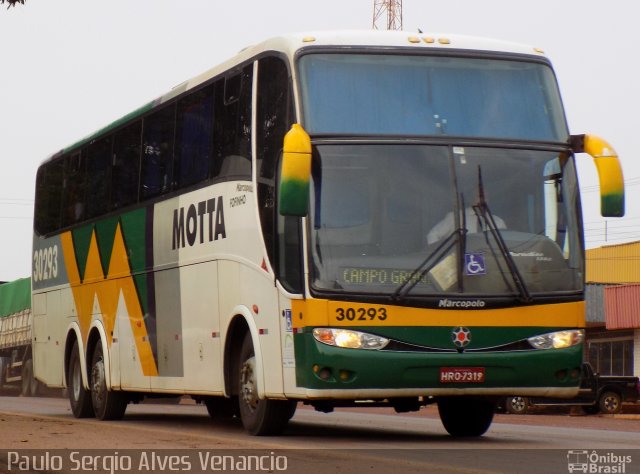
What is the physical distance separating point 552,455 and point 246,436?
3655mm

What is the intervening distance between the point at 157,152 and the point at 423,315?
5707 mm

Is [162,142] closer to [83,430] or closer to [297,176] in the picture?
[83,430]

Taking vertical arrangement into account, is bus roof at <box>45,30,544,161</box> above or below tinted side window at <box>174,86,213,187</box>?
above

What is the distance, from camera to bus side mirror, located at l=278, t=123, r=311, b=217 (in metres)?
13.1

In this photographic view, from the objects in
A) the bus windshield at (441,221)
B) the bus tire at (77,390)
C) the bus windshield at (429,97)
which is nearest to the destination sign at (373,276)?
the bus windshield at (441,221)

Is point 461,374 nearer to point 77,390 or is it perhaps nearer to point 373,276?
point 373,276

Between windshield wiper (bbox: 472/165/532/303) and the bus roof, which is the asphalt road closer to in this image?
windshield wiper (bbox: 472/165/532/303)

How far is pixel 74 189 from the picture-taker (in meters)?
21.8

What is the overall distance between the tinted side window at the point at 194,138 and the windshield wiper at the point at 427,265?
3.56 metres

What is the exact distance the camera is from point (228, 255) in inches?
615

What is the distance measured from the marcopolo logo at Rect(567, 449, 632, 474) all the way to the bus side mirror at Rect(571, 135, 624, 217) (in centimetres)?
222

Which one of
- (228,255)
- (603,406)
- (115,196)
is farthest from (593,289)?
(228,255)

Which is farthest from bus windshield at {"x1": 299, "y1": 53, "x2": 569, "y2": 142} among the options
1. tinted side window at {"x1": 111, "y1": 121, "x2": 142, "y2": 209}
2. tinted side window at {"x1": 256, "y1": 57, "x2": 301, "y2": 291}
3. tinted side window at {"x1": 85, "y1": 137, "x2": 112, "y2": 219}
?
tinted side window at {"x1": 85, "y1": 137, "x2": 112, "y2": 219}

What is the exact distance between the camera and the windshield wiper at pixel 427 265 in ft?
44.2
